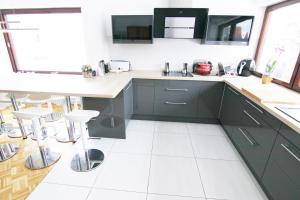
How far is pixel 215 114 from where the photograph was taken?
3.07 m

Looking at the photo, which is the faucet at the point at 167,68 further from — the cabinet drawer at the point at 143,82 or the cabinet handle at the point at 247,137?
the cabinet handle at the point at 247,137

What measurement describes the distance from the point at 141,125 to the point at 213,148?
1.27m

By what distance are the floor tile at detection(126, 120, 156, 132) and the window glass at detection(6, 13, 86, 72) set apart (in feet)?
6.02

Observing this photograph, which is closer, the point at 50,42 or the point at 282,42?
the point at 282,42

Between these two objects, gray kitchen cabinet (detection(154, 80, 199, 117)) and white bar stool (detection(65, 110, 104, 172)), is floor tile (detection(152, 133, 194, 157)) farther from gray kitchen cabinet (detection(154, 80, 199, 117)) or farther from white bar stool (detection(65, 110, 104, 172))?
white bar stool (detection(65, 110, 104, 172))

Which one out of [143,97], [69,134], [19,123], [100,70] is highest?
[100,70]

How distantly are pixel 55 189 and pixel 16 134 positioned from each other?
158 cm

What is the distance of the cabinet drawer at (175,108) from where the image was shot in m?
3.04

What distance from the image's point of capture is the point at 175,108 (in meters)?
→ 3.09

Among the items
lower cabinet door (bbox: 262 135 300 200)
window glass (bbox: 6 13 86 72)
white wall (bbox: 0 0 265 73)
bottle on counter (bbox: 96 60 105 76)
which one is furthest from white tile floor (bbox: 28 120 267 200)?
window glass (bbox: 6 13 86 72)

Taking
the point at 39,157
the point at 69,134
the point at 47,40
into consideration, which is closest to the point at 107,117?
the point at 69,134

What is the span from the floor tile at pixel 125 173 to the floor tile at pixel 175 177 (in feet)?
0.31

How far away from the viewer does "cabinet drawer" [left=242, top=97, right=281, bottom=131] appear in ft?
5.24

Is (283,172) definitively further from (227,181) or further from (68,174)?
(68,174)
